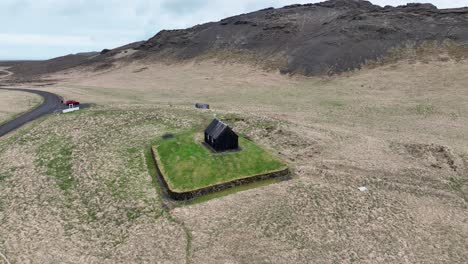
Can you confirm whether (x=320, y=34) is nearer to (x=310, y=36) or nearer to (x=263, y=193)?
(x=310, y=36)

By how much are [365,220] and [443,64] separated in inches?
2513

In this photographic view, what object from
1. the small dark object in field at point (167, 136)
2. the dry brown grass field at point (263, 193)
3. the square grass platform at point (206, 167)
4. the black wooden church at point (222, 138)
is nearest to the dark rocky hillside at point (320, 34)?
the dry brown grass field at point (263, 193)

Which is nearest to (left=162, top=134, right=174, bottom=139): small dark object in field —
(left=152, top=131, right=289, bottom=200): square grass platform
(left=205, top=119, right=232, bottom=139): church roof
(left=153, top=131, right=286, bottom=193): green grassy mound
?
(left=153, top=131, right=286, bottom=193): green grassy mound

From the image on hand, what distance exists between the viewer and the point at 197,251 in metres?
22.2

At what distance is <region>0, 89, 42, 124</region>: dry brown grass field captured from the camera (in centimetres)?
4881

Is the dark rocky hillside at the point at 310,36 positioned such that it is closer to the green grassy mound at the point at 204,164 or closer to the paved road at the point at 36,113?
the paved road at the point at 36,113

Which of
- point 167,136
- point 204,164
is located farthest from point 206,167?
point 167,136

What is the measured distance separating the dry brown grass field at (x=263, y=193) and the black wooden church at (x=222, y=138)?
5.21 metres

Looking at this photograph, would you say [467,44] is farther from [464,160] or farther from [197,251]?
[197,251]

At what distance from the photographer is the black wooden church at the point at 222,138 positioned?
3366 cm

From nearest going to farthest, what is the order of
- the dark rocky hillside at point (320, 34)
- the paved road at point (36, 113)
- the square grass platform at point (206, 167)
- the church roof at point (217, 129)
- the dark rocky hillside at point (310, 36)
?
the square grass platform at point (206, 167), the church roof at point (217, 129), the paved road at point (36, 113), the dark rocky hillside at point (320, 34), the dark rocky hillside at point (310, 36)

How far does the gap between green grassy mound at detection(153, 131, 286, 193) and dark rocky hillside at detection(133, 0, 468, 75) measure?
5473 centimetres

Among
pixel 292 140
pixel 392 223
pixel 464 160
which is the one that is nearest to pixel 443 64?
pixel 464 160

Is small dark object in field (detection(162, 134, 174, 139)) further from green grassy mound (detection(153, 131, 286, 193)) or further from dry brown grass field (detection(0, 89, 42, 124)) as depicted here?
dry brown grass field (detection(0, 89, 42, 124))
